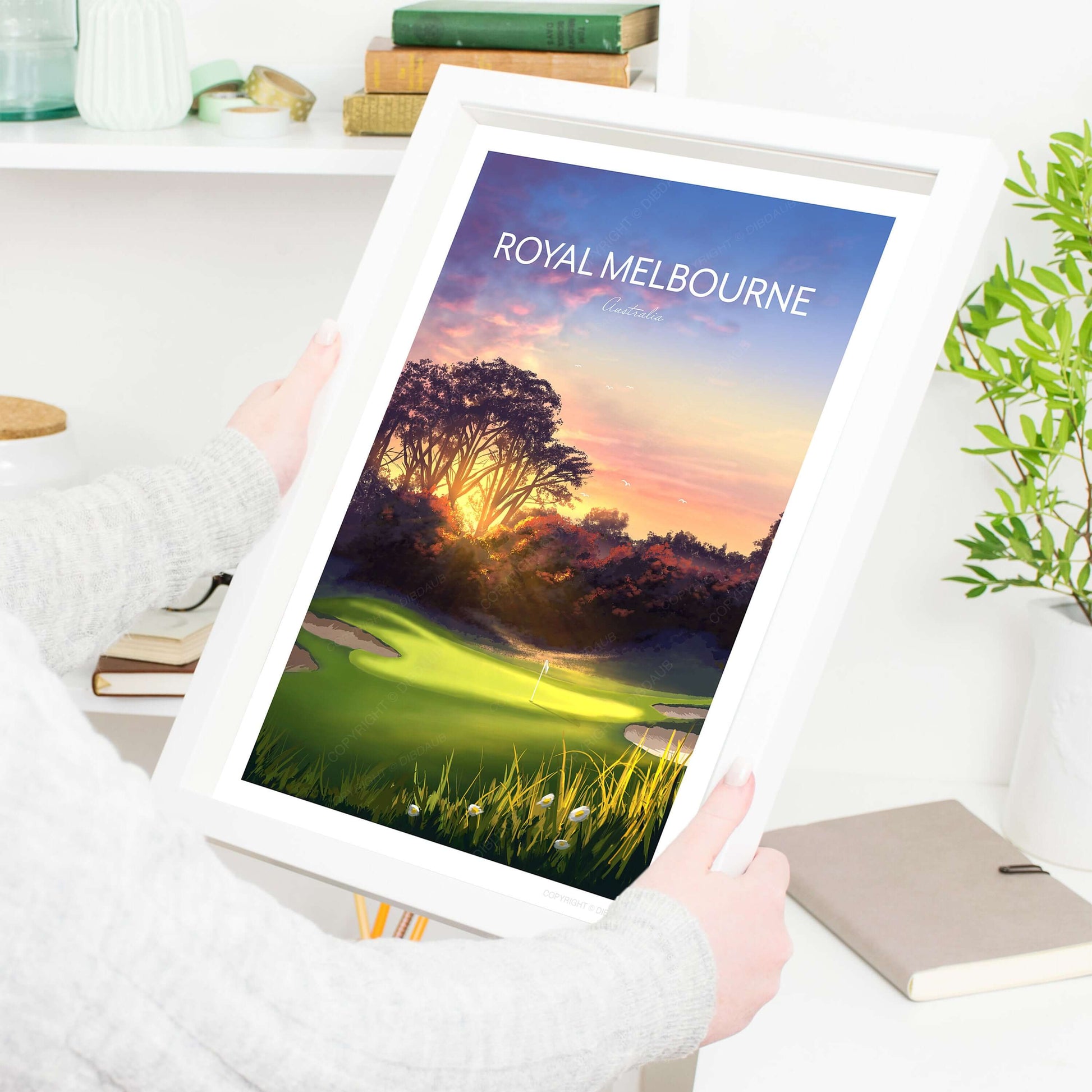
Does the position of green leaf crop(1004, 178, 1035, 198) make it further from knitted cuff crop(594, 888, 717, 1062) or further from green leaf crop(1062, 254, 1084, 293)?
knitted cuff crop(594, 888, 717, 1062)

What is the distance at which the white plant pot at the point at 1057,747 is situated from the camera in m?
1.18

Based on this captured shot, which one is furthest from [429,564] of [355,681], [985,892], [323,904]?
[323,904]

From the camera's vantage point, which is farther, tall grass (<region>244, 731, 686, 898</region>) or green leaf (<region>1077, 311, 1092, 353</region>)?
green leaf (<region>1077, 311, 1092, 353</region>)

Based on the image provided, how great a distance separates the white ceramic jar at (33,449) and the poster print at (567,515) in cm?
59

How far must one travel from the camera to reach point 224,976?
494 mm

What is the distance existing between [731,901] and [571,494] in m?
0.32

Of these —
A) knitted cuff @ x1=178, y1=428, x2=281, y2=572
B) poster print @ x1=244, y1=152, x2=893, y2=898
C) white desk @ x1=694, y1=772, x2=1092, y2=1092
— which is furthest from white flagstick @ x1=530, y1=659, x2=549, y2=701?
white desk @ x1=694, y1=772, x2=1092, y2=1092

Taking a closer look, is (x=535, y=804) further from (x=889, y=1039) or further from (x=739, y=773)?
(x=889, y=1039)

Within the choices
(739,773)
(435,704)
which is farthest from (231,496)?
(739,773)

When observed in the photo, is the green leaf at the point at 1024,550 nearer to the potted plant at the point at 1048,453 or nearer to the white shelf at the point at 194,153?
the potted plant at the point at 1048,453

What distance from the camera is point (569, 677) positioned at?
0.81 metres

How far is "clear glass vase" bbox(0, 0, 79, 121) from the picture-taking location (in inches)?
45.8

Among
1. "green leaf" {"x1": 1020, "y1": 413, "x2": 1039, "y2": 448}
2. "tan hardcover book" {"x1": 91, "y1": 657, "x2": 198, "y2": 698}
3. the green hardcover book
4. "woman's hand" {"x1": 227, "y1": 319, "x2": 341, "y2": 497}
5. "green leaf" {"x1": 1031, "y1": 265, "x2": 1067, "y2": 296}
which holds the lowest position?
"tan hardcover book" {"x1": 91, "y1": 657, "x2": 198, "y2": 698}

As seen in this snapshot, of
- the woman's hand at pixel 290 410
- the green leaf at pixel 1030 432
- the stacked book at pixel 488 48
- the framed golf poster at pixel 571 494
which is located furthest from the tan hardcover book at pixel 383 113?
the green leaf at pixel 1030 432
